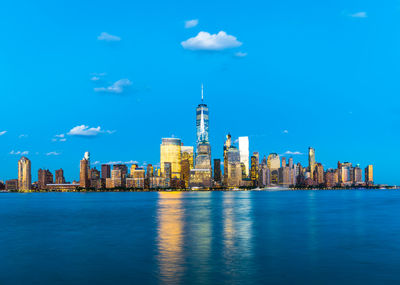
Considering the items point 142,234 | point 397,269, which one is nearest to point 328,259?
point 397,269

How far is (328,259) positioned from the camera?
4916cm

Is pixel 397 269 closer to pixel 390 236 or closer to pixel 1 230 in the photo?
pixel 390 236

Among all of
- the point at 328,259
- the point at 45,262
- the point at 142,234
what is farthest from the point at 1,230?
the point at 328,259

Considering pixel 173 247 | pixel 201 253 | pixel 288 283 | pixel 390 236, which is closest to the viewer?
pixel 288 283

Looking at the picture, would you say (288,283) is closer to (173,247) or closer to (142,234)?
(173,247)

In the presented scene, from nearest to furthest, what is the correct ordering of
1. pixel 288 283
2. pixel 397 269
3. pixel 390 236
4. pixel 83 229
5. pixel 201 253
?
pixel 288 283, pixel 397 269, pixel 201 253, pixel 390 236, pixel 83 229

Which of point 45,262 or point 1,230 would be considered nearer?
point 45,262

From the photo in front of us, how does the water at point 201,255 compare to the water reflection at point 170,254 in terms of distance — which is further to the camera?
the water reflection at point 170,254

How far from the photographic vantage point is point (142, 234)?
74.1 meters

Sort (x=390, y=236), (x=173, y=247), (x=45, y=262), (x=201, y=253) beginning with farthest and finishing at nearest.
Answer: (x=390, y=236), (x=173, y=247), (x=201, y=253), (x=45, y=262)

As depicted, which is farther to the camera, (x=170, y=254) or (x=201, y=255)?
(x=170, y=254)

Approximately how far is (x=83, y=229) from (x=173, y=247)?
98.9 ft

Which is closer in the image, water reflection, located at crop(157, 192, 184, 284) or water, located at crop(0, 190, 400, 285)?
water, located at crop(0, 190, 400, 285)

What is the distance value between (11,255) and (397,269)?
1718 inches
